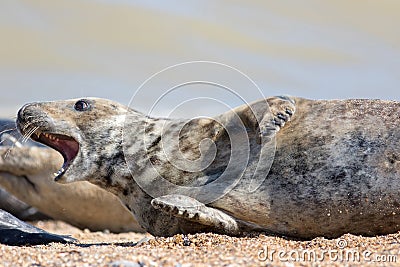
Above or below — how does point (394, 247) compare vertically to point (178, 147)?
below

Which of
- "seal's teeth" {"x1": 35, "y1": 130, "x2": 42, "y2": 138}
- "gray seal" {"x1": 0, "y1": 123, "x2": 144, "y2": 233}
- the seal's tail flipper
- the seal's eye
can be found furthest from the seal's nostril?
"gray seal" {"x1": 0, "y1": 123, "x2": 144, "y2": 233}

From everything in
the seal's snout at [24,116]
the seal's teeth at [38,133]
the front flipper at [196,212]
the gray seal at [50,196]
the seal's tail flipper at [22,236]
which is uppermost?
the seal's snout at [24,116]

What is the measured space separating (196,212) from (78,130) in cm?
143

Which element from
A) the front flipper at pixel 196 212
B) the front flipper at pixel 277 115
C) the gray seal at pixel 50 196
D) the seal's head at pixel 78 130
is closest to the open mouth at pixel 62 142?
the seal's head at pixel 78 130

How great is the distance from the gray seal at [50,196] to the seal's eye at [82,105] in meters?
2.72

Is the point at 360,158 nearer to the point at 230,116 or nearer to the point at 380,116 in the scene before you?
the point at 380,116

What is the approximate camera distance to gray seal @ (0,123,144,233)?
8.78m

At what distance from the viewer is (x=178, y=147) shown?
5809mm

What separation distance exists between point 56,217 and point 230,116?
398 cm

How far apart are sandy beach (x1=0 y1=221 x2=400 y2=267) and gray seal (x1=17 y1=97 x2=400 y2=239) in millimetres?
225

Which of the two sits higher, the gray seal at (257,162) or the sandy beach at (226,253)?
the gray seal at (257,162)

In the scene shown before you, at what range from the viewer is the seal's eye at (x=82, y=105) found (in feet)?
20.0

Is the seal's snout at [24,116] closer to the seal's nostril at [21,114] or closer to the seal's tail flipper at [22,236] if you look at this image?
the seal's nostril at [21,114]

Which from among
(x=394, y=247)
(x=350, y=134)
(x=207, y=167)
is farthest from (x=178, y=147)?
(x=394, y=247)
